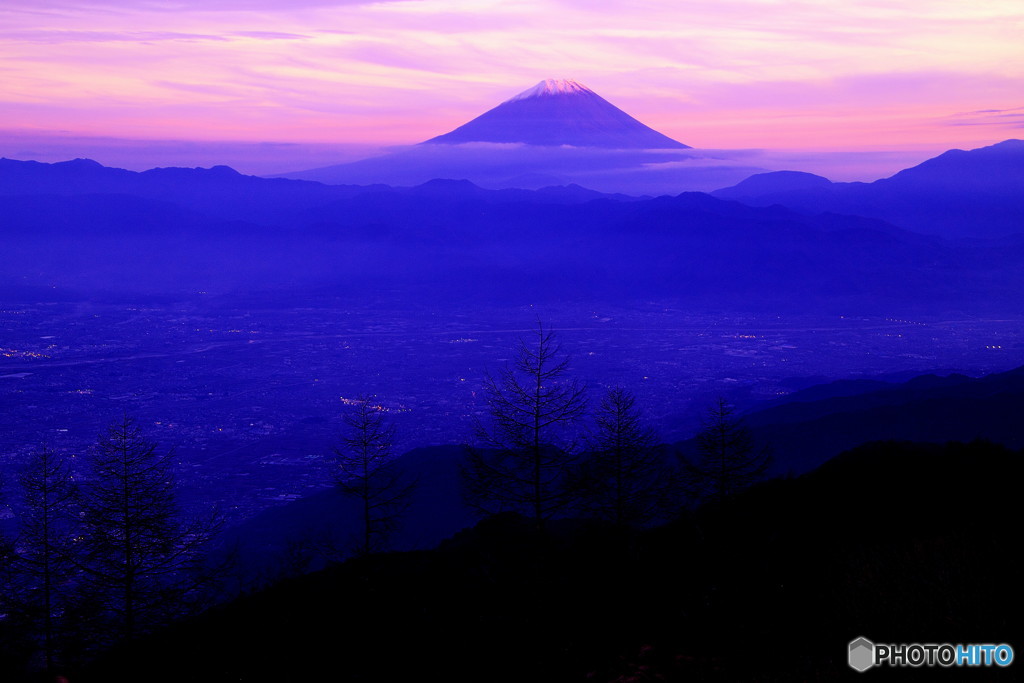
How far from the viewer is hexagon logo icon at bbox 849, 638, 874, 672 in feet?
20.6

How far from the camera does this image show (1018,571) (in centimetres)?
705

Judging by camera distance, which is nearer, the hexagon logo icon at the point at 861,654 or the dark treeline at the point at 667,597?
the hexagon logo icon at the point at 861,654

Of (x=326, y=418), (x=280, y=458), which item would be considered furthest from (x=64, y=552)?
(x=326, y=418)

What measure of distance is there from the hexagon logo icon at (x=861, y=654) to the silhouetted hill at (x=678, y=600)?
0.13m

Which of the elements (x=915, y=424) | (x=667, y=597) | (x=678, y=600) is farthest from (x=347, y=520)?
(x=678, y=600)

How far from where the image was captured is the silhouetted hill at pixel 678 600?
22.6 ft

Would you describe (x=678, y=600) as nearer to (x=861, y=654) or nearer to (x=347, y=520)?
(x=861, y=654)

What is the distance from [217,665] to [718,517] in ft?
25.7

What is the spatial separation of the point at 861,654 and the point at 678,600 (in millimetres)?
2218

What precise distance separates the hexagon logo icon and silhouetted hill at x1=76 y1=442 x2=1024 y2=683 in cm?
13

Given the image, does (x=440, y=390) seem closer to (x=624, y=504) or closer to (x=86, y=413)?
(x=86, y=413)

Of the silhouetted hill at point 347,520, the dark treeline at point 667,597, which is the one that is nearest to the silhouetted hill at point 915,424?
the silhouetted hill at point 347,520

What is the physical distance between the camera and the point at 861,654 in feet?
21.1

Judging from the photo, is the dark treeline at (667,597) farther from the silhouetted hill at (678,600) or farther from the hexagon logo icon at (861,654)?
the hexagon logo icon at (861,654)
